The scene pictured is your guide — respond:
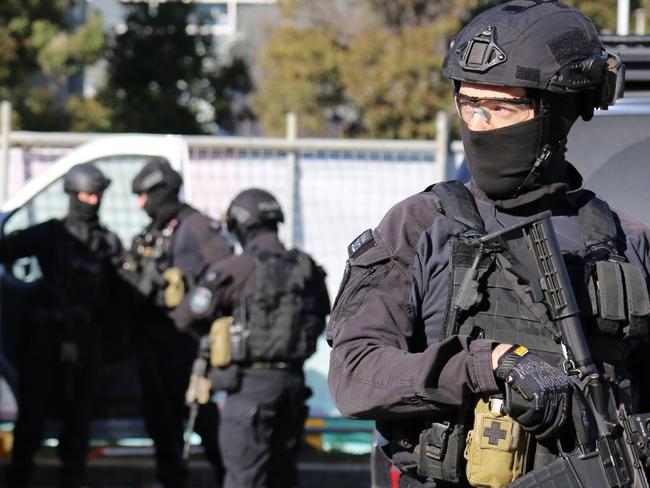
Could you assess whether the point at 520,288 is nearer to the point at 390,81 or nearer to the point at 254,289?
the point at 254,289

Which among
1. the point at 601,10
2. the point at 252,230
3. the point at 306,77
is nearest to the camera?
the point at 252,230

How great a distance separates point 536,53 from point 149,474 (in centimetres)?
581

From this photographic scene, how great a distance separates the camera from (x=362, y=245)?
9.02 feet

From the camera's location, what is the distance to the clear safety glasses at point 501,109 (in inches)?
107

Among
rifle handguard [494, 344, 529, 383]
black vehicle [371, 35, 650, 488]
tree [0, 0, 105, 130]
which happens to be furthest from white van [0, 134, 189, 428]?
tree [0, 0, 105, 130]

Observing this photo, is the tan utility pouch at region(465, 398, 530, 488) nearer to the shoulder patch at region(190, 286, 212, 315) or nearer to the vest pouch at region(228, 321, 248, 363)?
the vest pouch at region(228, 321, 248, 363)

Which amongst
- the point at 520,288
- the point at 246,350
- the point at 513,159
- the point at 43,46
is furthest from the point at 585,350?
the point at 43,46

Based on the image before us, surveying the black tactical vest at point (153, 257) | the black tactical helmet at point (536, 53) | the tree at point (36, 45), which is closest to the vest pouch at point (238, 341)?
the black tactical vest at point (153, 257)

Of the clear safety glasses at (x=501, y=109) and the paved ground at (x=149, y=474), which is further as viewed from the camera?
the paved ground at (x=149, y=474)

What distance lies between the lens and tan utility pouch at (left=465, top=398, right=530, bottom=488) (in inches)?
99.1

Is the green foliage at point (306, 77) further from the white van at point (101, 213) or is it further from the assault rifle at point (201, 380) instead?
the assault rifle at point (201, 380)

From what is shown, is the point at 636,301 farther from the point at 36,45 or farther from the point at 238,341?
the point at 36,45

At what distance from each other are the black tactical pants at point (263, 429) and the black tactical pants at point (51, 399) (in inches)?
52.5

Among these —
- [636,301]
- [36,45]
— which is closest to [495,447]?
[636,301]
